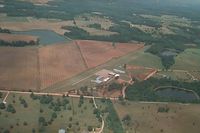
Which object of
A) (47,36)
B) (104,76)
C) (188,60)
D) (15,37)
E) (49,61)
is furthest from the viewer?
(47,36)

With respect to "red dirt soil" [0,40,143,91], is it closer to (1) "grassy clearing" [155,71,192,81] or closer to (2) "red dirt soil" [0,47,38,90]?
(2) "red dirt soil" [0,47,38,90]

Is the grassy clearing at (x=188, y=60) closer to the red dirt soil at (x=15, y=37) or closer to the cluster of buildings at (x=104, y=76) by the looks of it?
the cluster of buildings at (x=104, y=76)

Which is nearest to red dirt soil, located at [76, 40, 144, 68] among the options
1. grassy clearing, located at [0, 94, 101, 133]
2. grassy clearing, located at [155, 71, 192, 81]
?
grassy clearing, located at [155, 71, 192, 81]

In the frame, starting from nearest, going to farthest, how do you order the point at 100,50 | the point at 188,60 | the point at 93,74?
the point at 93,74 < the point at 100,50 < the point at 188,60

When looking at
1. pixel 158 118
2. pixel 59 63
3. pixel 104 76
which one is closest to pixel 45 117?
pixel 158 118

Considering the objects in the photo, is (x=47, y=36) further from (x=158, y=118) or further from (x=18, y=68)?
(x=158, y=118)

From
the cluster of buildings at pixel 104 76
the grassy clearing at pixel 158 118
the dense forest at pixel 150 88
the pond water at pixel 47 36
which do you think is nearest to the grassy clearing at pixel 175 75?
the dense forest at pixel 150 88

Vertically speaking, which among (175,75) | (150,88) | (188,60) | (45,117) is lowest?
(188,60)

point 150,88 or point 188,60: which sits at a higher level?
point 150,88
